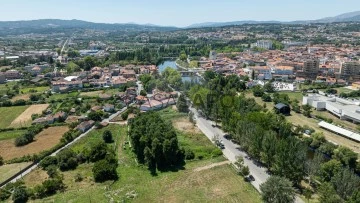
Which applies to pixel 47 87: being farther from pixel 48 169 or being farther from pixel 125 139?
pixel 48 169

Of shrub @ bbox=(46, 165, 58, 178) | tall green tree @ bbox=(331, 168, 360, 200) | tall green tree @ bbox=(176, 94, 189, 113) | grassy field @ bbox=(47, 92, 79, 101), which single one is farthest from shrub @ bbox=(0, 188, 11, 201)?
grassy field @ bbox=(47, 92, 79, 101)

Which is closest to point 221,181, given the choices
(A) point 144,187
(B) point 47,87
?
(A) point 144,187

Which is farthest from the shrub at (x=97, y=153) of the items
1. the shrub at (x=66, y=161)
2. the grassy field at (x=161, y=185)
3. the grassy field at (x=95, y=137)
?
the grassy field at (x=95, y=137)

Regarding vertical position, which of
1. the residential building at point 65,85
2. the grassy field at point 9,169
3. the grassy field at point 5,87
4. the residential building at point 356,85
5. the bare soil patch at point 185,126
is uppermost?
the residential building at point 65,85

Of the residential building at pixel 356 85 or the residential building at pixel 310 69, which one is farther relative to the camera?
the residential building at pixel 310 69

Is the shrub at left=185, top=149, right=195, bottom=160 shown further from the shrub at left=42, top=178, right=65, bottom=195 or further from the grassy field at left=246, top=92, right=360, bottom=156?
the grassy field at left=246, top=92, right=360, bottom=156

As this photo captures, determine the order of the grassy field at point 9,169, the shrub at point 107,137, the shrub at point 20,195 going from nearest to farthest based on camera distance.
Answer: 1. the shrub at point 20,195
2. the grassy field at point 9,169
3. the shrub at point 107,137

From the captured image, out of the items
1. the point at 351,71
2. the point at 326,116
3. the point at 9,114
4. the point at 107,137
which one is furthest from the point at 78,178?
the point at 351,71

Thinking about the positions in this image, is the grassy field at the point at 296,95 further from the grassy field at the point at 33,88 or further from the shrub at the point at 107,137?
the grassy field at the point at 33,88
